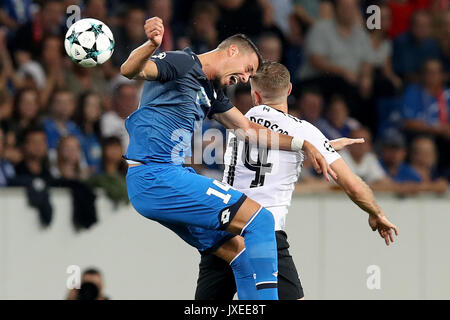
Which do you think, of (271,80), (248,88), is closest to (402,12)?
(248,88)

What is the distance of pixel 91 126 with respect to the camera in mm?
10578

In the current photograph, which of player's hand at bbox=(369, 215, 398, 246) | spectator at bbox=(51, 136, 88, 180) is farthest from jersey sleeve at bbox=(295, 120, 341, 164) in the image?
spectator at bbox=(51, 136, 88, 180)

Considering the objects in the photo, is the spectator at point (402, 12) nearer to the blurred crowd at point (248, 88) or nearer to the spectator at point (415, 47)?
the blurred crowd at point (248, 88)

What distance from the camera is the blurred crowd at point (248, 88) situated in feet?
33.4

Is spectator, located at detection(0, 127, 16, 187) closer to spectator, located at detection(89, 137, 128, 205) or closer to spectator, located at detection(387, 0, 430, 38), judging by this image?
spectator, located at detection(89, 137, 128, 205)

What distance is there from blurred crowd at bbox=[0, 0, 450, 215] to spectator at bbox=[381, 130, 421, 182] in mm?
15

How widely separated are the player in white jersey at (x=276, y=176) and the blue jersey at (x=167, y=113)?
557mm

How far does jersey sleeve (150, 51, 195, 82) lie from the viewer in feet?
20.7

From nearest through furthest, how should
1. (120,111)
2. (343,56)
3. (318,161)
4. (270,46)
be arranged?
1. (318,161)
2. (120,111)
3. (270,46)
4. (343,56)

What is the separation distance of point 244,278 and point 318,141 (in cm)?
116

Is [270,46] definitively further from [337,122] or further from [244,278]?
[244,278]

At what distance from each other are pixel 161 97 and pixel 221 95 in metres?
0.67

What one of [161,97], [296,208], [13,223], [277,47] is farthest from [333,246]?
[161,97]

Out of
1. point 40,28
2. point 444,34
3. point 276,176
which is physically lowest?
point 276,176
